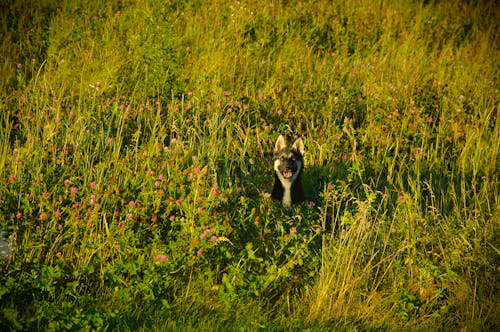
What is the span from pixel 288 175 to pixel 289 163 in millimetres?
125

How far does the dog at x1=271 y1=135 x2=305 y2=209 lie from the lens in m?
6.06

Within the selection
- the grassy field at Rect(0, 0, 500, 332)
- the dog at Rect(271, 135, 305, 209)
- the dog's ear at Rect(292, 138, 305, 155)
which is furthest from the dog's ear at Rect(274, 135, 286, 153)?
the grassy field at Rect(0, 0, 500, 332)

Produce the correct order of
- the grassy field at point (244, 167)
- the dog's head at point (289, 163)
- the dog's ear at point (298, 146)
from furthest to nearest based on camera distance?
the dog's ear at point (298, 146) → the dog's head at point (289, 163) → the grassy field at point (244, 167)

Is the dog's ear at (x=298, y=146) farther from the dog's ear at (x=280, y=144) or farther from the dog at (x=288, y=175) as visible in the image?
the dog's ear at (x=280, y=144)

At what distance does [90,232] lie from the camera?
15.2 feet

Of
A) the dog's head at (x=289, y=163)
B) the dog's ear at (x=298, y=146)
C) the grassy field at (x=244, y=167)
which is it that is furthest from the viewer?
the dog's ear at (x=298, y=146)

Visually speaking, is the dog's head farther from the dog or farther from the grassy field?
the grassy field

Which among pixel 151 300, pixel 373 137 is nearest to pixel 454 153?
pixel 373 137

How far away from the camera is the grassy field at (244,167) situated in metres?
4.42

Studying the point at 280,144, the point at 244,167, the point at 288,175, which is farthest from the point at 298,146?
the point at 244,167

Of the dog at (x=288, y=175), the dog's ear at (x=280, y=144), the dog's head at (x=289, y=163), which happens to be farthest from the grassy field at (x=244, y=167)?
the dog's ear at (x=280, y=144)

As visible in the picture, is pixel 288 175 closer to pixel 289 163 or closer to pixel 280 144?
pixel 289 163

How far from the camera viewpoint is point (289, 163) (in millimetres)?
6062

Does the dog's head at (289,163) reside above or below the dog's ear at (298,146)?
below
